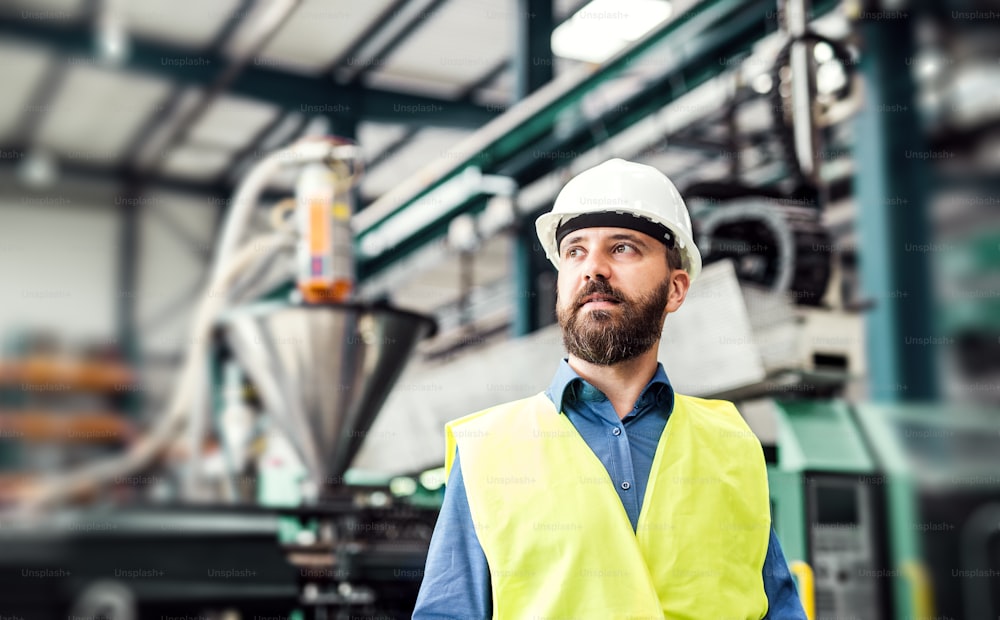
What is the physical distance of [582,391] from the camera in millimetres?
1758

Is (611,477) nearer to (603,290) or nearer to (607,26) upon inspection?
(603,290)

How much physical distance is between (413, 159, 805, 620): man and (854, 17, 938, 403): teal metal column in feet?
11.0

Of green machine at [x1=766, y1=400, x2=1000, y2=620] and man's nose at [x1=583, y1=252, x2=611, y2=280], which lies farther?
green machine at [x1=766, y1=400, x2=1000, y2=620]

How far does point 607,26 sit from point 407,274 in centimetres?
540

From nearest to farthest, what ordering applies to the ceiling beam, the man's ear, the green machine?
the man's ear < the green machine < the ceiling beam

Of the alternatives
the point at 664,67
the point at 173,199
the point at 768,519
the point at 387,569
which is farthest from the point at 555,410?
the point at 173,199

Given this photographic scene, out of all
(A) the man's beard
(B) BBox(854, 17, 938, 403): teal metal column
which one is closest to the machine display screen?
(B) BBox(854, 17, 938, 403): teal metal column

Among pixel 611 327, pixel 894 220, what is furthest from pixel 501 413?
pixel 894 220

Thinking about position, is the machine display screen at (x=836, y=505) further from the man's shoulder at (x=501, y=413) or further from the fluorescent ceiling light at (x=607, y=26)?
the fluorescent ceiling light at (x=607, y=26)

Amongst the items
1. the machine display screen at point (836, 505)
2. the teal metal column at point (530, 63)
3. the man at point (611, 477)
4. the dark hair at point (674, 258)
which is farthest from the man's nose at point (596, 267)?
the teal metal column at point (530, 63)

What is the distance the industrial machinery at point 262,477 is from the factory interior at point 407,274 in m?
0.02

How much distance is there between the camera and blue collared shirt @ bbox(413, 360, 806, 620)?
1.58m

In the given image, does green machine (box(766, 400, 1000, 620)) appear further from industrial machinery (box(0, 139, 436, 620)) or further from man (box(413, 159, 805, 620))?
man (box(413, 159, 805, 620))

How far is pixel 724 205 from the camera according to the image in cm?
418
